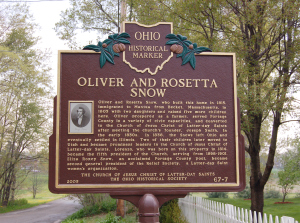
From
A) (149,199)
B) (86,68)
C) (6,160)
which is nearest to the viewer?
(149,199)

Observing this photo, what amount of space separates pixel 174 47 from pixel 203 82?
2.82 ft

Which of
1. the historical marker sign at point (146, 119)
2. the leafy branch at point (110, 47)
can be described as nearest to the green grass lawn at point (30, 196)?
the historical marker sign at point (146, 119)

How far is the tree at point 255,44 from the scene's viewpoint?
953 cm

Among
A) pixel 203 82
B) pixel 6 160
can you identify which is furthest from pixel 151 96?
pixel 6 160

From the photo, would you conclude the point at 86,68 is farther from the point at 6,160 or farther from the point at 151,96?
the point at 6,160

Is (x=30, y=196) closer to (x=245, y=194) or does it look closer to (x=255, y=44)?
(x=245, y=194)

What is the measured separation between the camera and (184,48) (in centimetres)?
562

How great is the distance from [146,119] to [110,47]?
4.98 feet

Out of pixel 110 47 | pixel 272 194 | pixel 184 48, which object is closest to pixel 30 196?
pixel 272 194

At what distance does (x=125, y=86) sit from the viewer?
5457mm

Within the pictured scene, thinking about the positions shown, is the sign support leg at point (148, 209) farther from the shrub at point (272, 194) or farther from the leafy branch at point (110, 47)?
the shrub at point (272, 194)

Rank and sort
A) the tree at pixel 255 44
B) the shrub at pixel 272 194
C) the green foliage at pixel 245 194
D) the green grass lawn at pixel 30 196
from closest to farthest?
the tree at pixel 255 44 < the green foliage at pixel 245 194 < the green grass lawn at pixel 30 196 < the shrub at pixel 272 194

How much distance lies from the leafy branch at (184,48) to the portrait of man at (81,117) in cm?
187

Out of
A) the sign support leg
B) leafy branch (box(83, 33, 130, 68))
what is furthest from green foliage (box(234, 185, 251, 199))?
leafy branch (box(83, 33, 130, 68))
